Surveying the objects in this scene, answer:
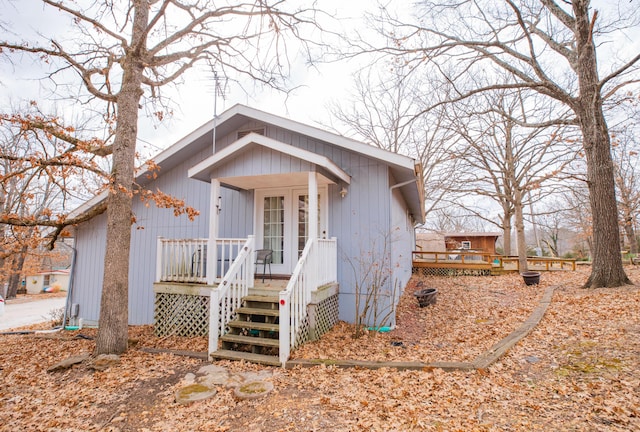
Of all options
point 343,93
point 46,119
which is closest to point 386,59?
point 46,119

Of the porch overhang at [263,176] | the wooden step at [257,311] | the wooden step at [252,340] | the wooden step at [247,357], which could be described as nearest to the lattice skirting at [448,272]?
the porch overhang at [263,176]

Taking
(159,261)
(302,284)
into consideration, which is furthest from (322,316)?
(159,261)

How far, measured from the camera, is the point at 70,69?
6336 mm

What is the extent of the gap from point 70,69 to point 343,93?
16718mm

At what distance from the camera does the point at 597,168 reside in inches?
314

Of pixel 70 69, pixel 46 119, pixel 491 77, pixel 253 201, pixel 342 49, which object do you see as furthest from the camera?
pixel 491 77

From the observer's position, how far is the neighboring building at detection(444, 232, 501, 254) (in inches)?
1006

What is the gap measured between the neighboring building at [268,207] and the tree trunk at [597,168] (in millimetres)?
4430

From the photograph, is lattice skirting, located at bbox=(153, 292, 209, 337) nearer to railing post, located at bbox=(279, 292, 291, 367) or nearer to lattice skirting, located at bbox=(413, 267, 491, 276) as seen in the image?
railing post, located at bbox=(279, 292, 291, 367)

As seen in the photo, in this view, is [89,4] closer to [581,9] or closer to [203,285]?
[203,285]

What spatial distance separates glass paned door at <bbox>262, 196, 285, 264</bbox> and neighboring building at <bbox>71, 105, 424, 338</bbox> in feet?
0.08

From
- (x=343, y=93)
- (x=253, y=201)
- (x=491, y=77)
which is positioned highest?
(x=343, y=93)

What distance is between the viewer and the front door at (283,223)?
766 cm

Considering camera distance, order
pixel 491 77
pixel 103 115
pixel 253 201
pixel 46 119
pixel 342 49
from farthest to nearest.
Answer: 1. pixel 491 77
2. pixel 342 49
3. pixel 253 201
4. pixel 103 115
5. pixel 46 119
